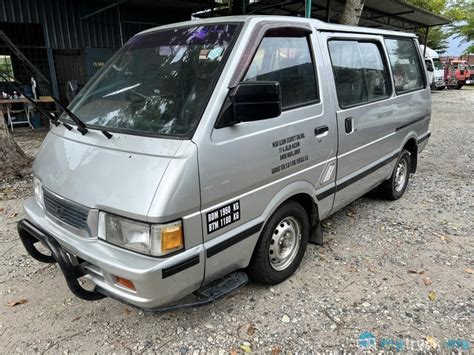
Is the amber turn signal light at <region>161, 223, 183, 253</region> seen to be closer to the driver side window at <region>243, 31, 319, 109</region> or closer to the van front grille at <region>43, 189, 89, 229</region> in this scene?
the van front grille at <region>43, 189, 89, 229</region>

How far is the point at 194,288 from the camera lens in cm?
231

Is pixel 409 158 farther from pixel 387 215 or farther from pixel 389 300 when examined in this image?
pixel 389 300

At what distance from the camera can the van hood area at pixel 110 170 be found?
2.07 metres

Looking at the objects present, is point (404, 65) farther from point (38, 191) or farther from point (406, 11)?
point (406, 11)

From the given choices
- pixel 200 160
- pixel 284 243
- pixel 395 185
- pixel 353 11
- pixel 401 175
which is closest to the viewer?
pixel 200 160

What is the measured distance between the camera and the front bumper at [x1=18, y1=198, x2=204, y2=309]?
6.73 ft

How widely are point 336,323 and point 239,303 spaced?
2.37ft

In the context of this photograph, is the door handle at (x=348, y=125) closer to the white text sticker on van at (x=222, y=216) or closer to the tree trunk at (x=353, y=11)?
the white text sticker on van at (x=222, y=216)

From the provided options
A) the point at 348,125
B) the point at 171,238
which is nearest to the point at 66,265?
Result: the point at 171,238

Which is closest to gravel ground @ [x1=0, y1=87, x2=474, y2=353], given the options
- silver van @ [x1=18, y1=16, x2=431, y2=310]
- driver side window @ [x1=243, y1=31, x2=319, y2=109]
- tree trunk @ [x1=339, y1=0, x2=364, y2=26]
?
silver van @ [x1=18, y1=16, x2=431, y2=310]

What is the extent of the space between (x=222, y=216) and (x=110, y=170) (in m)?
0.73

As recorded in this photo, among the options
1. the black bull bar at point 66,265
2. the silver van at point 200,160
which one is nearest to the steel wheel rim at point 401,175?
the silver van at point 200,160

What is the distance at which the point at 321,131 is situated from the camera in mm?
3051

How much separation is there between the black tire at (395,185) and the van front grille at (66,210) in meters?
3.65
